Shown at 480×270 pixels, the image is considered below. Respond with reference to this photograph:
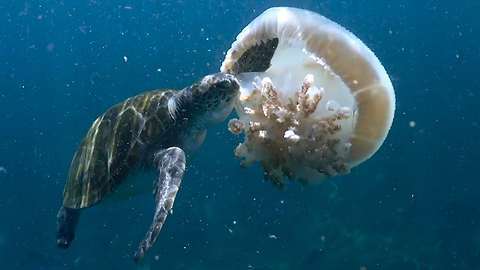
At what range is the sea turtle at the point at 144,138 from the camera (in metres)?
4.49

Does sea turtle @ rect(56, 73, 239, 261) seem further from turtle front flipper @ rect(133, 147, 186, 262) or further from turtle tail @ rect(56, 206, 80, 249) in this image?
turtle tail @ rect(56, 206, 80, 249)

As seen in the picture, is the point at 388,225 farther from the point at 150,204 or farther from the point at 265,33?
the point at 265,33

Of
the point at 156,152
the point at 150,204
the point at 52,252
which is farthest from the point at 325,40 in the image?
the point at 52,252

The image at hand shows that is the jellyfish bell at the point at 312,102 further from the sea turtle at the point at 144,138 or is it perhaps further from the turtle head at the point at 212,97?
the sea turtle at the point at 144,138

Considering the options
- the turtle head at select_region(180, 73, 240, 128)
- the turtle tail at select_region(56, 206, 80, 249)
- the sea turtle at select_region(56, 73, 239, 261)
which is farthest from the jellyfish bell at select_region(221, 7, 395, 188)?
the turtle tail at select_region(56, 206, 80, 249)

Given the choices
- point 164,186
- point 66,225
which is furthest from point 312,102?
point 66,225

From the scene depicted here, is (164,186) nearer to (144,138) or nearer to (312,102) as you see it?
(144,138)

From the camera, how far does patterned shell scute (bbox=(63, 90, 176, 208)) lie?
4828 mm

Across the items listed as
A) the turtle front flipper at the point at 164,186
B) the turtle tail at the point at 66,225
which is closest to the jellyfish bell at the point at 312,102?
the turtle front flipper at the point at 164,186

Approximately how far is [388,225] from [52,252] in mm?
12254

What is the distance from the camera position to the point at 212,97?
4.38m

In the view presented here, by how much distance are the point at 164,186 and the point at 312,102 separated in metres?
1.81

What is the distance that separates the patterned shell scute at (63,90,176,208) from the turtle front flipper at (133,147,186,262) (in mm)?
310

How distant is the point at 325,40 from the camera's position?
2678 mm
